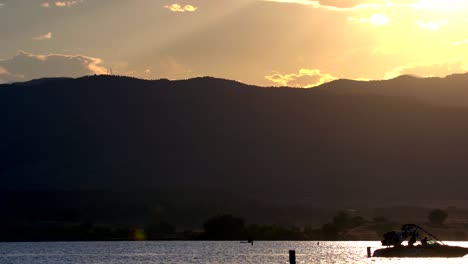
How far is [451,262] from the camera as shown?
140750 mm

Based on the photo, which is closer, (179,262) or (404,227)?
(179,262)

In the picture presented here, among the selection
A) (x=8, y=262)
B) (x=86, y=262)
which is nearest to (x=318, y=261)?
(x=86, y=262)

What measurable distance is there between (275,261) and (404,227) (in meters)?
23.6

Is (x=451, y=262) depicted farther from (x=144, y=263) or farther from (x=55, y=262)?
(x=55, y=262)

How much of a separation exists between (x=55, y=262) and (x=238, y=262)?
3124cm

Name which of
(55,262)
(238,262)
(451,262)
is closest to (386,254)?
(451,262)

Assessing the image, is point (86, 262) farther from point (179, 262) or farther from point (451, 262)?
point (451, 262)

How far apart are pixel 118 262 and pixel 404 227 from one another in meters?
47.8

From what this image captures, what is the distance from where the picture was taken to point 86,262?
152 meters

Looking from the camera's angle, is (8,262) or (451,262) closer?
(451,262)

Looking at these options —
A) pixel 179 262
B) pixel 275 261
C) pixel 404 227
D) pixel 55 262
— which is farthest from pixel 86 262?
pixel 404 227

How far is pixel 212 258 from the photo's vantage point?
15925 centimetres

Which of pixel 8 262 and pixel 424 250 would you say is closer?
pixel 424 250

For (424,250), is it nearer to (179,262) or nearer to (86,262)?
(179,262)
